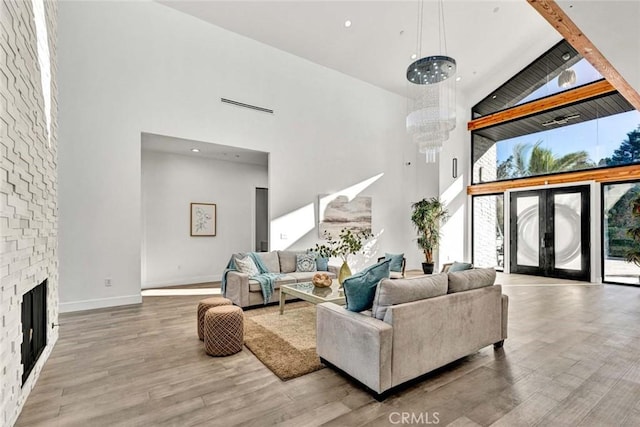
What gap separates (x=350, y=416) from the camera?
213 centimetres

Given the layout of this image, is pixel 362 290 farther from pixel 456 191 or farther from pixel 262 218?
pixel 456 191

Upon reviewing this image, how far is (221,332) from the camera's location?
10.2ft

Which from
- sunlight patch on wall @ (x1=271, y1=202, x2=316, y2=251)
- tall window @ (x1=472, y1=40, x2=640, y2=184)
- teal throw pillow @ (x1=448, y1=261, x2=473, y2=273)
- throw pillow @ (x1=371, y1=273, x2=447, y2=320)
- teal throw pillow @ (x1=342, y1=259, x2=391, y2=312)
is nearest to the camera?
throw pillow @ (x1=371, y1=273, x2=447, y2=320)

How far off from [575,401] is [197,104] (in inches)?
248

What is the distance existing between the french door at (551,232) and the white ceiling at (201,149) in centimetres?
690

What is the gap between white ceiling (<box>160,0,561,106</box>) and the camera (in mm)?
5664

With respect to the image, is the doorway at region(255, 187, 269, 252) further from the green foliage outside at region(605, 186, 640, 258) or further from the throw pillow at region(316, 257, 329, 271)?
the green foliage outside at region(605, 186, 640, 258)

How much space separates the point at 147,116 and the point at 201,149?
1179mm

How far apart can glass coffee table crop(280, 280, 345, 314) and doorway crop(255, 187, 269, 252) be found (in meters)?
3.84

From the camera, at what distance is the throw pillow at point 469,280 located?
2857 millimetres

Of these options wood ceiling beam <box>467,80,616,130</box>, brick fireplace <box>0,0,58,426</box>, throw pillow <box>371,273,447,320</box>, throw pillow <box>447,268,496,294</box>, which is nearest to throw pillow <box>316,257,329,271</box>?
throw pillow <box>447,268,496,294</box>

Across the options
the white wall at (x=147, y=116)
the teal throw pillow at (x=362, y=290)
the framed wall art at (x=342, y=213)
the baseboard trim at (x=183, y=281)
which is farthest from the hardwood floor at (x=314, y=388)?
the framed wall art at (x=342, y=213)

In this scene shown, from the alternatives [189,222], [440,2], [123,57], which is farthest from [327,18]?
[189,222]

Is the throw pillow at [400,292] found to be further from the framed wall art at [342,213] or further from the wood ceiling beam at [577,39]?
the framed wall art at [342,213]
